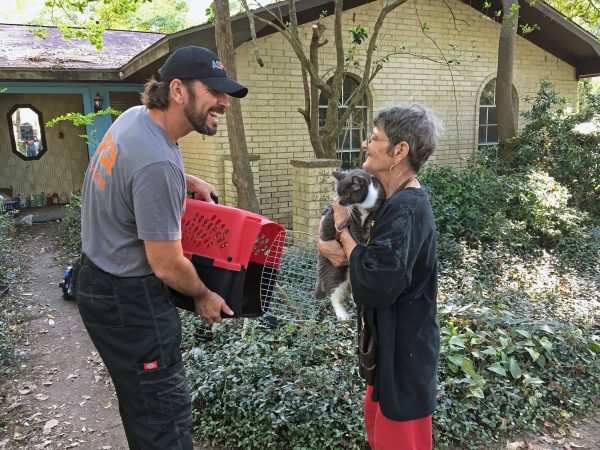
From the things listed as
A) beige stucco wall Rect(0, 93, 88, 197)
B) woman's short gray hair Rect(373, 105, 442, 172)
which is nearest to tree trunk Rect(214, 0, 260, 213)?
woman's short gray hair Rect(373, 105, 442, 172)

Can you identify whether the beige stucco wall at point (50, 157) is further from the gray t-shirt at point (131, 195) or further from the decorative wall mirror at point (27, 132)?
the gray t-shirt at point (131, 195)

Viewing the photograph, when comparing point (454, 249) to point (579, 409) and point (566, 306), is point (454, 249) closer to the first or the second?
point (566, 306)

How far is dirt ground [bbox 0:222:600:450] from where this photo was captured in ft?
11.6

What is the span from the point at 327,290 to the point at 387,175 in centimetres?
95

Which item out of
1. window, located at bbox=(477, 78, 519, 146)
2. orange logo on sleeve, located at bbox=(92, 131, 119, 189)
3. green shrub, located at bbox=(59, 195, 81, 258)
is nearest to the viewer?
orange logo on sleeve, located at bbox=(92, 131, 119, 189)

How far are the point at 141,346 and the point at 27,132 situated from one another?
1268 centimetres

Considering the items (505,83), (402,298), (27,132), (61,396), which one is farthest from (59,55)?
(402,298)

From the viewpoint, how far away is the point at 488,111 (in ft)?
40.7

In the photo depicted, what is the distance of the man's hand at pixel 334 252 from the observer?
233 cm

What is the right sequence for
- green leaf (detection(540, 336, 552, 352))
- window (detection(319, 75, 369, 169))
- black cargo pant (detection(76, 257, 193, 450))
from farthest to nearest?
1. window (detection(319, 75, 369, 169))
2. green leaf (detection(540, 336, 552, 352))
3. black cargo pant (detection(76, 257, 193, 450))

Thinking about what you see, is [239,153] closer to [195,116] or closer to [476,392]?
[476,392]

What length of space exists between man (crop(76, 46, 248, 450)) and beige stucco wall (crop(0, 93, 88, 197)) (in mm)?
12094

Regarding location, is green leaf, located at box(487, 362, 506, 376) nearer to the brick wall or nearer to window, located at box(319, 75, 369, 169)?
window, located at box(319, 75, 369, 169)

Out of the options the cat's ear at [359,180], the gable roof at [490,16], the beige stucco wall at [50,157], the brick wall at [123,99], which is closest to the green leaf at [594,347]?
the cat's ear at [359,180]
